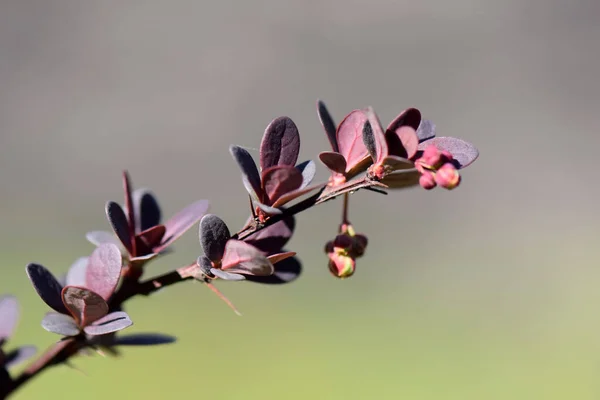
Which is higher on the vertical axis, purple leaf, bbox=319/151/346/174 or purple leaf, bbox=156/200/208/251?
purple leaf, bbox=319/151/346/174

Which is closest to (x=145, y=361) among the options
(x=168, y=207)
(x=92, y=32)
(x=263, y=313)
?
(x=263, y=313)

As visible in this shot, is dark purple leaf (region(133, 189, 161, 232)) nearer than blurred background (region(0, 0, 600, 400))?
Yes

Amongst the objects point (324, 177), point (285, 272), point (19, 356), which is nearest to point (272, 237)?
point (285, 272)

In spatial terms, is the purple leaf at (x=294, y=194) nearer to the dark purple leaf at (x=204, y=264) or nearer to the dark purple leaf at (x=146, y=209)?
the dark purple leaf at (x=204, y=264)

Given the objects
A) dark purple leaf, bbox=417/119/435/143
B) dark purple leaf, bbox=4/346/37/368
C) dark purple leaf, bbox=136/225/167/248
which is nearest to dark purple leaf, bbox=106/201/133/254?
dark purple leaf, bbox=136/225/167/248

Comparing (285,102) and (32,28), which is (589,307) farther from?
(32,28)

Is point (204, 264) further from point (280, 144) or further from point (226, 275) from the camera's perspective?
point (280, 144)

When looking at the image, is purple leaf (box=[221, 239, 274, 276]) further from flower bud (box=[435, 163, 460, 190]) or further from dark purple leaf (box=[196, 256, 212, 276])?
flower bud (box=[435, 163, 460, 190])
